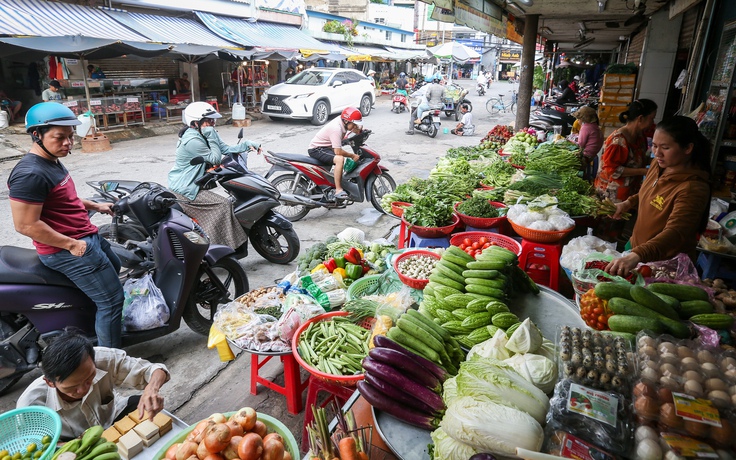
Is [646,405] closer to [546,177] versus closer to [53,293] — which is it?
[53,293]

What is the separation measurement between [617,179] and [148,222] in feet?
15.8

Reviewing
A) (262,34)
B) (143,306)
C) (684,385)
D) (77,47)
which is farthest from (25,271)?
(262,34)

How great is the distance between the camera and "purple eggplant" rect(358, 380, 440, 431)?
5.99 ft

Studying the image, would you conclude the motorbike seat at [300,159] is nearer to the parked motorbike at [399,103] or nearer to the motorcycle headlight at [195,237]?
the motorcycle headlight at [195,237]

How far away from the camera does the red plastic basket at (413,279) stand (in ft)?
10.3

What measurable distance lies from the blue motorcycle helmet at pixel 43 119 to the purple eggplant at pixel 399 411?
2513 mm

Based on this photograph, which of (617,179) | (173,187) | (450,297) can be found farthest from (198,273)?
(617,179)

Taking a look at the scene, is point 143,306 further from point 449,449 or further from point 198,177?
point 449,449

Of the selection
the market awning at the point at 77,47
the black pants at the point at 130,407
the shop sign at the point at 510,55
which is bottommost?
the black pants at the point at 130,407

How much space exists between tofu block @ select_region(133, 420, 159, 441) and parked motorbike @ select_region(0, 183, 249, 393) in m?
1.13

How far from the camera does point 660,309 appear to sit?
2088mm

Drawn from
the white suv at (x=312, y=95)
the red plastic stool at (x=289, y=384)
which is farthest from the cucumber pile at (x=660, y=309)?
the white suv at (x=312, y=95)

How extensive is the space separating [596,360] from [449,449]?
2.12ft

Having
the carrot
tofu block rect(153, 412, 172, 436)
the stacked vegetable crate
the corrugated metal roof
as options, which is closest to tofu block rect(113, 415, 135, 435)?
tofu block rect(153, 412, 172, 436)
